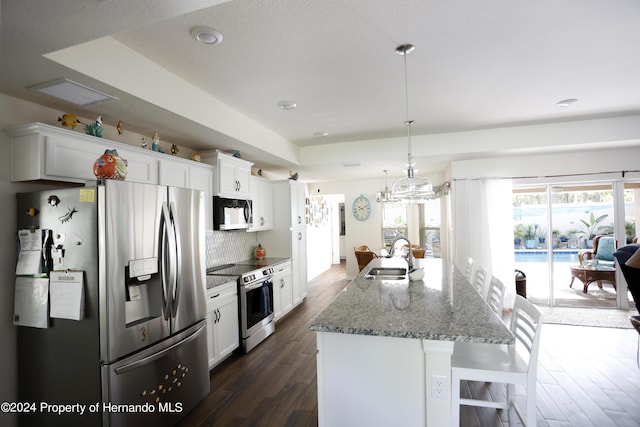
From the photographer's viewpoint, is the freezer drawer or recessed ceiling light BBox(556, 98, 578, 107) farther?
recessed ceiling light BBox(556, 98, 578, 107)

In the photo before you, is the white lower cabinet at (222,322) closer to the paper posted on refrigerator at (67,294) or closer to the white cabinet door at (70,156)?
the paper posted on refrigerator at (67,294)

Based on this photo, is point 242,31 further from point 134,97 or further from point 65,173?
point 65,173

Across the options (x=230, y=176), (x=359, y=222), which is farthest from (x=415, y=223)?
(x=230, y=176)

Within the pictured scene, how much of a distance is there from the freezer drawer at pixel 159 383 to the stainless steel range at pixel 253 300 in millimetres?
871

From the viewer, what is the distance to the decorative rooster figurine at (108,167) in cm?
201

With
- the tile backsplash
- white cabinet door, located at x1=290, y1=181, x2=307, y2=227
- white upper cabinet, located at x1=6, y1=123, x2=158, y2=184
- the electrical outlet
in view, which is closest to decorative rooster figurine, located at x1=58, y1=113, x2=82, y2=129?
white upper cabinet, located at x1=6, y1=123, x2=158, y2=184

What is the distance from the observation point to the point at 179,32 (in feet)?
6.41

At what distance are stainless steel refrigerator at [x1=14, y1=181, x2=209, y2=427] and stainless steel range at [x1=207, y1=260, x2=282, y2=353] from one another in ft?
3.78

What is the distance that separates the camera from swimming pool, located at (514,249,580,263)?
16.4 ft

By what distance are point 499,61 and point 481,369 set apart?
2.20m

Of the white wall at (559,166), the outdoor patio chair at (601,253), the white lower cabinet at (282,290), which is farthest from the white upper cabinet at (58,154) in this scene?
the outdoor patio chair at (601,253)

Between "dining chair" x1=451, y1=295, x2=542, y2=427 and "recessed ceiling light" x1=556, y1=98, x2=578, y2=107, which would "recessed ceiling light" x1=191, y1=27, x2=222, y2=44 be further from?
"recessed ceiling light" x1=556, y1=98, x2=578, y2=107

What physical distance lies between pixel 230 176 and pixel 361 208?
4.40 metres

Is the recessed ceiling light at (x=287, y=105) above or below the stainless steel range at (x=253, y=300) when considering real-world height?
above
